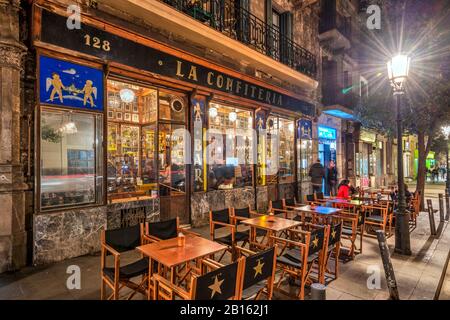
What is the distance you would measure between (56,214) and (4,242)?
32.4 inches

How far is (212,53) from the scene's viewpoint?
7543mm

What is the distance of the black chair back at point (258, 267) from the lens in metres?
2.47

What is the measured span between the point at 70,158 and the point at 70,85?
1481mm

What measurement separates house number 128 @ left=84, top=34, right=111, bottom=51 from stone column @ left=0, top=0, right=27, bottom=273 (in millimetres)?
1094

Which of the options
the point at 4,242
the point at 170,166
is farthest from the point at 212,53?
the point at 4,242

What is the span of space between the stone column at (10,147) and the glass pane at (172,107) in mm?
3119

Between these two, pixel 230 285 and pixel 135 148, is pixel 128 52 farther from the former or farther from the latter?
pixel 230 285

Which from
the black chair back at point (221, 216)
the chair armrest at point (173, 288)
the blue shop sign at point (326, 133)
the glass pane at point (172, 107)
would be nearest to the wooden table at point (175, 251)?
the chair armrest at point (173, 288)

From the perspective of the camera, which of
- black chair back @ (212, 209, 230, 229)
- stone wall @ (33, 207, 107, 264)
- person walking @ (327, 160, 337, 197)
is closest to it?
stone wall @ (33, 207, 107, 264)

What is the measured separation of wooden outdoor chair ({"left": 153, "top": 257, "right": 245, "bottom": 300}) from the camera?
2.03 m

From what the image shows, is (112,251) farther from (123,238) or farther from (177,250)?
(177,250)

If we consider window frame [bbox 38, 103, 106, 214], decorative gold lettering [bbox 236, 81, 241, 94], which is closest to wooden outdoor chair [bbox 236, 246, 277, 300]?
window frame [bbox 38, 103, 106, 214]

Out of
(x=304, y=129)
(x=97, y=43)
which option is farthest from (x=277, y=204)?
(x=304, y=129)

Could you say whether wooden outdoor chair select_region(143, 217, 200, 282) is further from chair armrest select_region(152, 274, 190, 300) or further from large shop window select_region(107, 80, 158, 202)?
large shop window select_region(107, 80, 158, 202)
